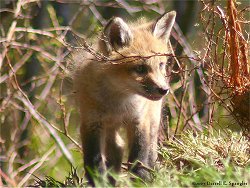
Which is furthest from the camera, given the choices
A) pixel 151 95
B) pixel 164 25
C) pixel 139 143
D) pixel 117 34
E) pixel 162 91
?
pixel 164 25

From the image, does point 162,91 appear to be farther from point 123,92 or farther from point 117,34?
point 117,34

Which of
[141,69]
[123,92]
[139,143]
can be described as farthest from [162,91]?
[139,143]

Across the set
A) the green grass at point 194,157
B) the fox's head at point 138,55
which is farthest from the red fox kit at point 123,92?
the green grass at point 194,157

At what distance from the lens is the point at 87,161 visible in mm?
5574

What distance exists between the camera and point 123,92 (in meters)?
5.73

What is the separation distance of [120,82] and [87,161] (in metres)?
0.82

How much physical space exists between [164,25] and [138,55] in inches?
21.4

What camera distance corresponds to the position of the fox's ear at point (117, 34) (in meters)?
5.43

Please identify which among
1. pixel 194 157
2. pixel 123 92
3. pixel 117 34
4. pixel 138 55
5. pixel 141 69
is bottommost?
pixel 194 157

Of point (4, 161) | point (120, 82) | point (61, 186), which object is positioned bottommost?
point (4, 161)

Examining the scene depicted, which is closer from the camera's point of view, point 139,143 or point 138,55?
point 138,55

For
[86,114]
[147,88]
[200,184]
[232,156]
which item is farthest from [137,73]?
[200,184]

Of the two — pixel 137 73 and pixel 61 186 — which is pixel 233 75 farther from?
pixel 61 186

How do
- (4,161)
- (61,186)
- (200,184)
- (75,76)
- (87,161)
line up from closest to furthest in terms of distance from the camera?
(200,184) < (61,186) < (87,161) < (75,76) < (4,161)
